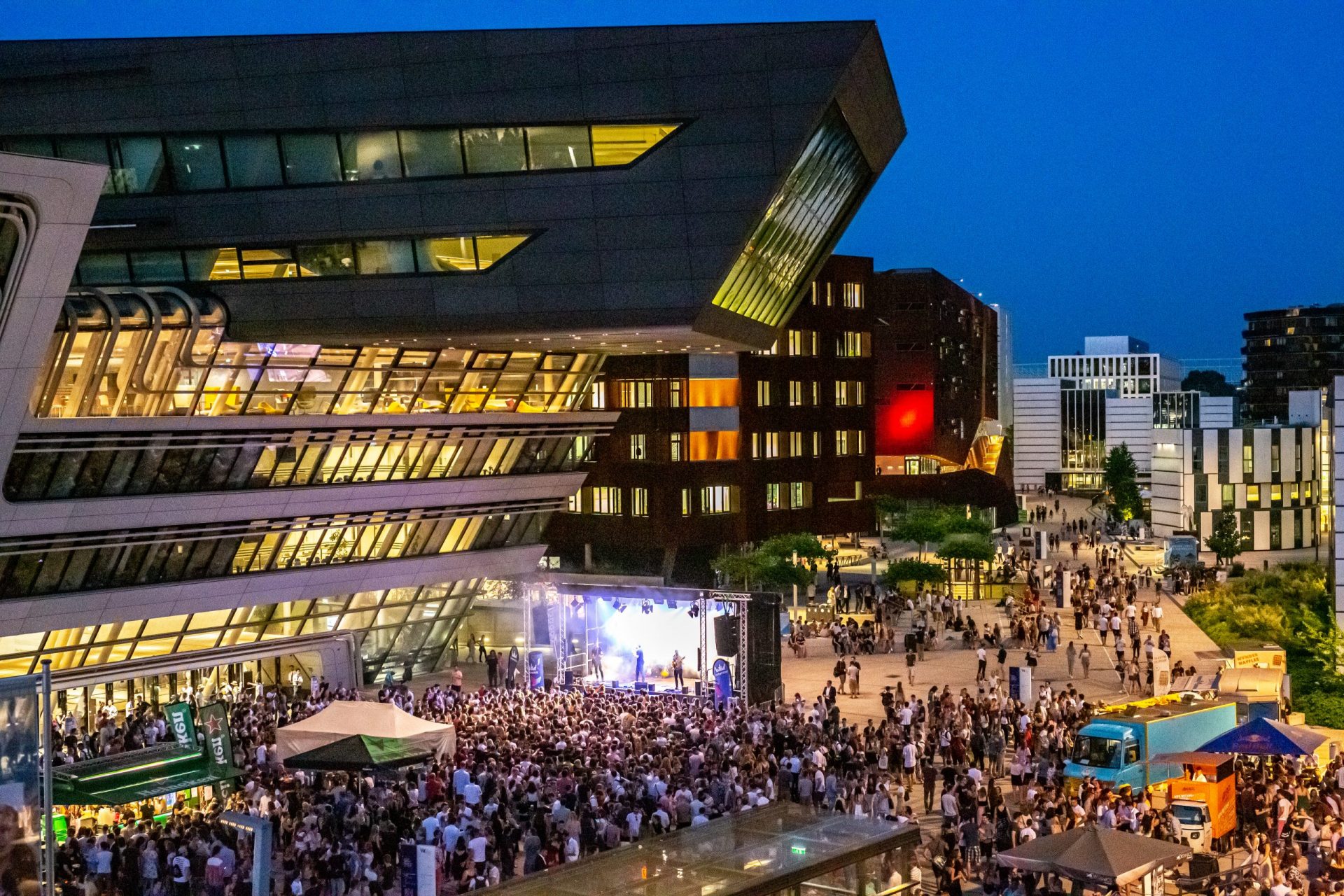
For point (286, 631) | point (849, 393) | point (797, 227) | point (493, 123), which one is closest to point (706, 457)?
point (849, 393)

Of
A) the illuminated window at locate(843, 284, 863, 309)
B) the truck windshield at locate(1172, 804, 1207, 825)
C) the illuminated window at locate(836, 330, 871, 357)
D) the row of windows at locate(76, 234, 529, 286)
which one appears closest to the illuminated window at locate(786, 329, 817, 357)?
the illuminated window at locate(836, 330, 871, 357)

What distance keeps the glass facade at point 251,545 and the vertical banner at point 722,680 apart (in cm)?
1106

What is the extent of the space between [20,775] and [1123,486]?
384 ft

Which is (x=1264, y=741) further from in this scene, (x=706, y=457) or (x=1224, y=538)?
(x=1224, y=538)

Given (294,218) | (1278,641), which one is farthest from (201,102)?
(1278,641)

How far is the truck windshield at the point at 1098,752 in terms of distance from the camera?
87.1 ft

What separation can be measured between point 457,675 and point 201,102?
53.2ft

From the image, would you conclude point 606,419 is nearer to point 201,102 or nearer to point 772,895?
point 201,102

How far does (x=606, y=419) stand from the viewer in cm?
4806

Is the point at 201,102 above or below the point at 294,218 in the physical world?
above

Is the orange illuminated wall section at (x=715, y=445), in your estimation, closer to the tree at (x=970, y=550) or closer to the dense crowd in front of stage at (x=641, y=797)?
the tree at (x=970, y=550)

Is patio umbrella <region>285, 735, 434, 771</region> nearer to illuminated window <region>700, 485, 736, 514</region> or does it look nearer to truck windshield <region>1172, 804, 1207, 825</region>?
truck windshield <region>1172, 804, 1207, 825</region>

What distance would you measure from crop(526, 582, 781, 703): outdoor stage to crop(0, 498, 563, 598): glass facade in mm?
4594

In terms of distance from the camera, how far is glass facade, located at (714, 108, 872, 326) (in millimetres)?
37531
